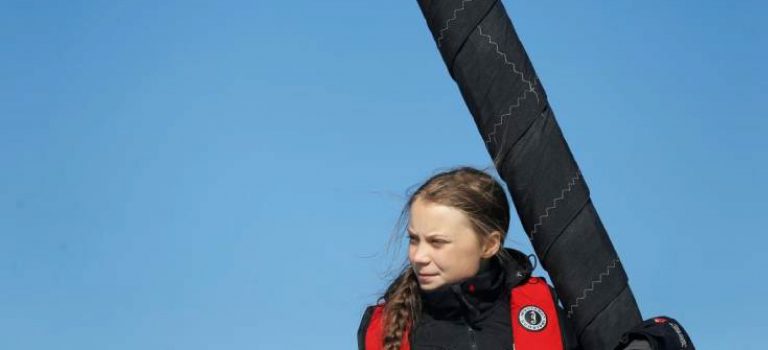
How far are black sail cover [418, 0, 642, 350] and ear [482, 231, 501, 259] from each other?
560mm

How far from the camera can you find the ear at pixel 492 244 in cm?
399

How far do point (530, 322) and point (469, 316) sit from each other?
0.29 meters

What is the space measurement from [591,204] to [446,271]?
750mm

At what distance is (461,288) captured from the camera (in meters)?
3.88

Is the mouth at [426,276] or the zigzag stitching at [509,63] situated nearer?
the zigzag stitching at [509,63]

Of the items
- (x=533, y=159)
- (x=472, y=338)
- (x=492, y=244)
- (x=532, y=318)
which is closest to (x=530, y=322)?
(x=532, y=318)

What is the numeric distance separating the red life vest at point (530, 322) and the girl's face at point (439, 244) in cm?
27

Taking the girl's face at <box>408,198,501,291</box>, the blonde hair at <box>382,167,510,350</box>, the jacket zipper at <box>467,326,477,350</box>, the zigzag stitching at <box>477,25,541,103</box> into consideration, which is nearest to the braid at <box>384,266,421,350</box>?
the blonde hair at <box>382,167,510,350</box>

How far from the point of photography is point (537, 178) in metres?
3.35

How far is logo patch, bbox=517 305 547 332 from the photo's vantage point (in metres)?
3.80

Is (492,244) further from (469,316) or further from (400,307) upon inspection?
(400,307)

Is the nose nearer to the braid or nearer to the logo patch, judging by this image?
the braid

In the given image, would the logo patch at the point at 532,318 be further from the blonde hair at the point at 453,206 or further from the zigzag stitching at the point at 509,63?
the zigzag stitching at the point at 509,63

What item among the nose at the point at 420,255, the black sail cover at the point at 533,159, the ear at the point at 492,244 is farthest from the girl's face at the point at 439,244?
the black sail cover at the point at 533,159
